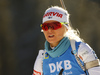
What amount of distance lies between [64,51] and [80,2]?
13.7 feet

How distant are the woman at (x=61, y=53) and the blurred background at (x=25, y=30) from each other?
3.80 m

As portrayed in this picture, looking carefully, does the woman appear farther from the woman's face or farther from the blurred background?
the blurred background

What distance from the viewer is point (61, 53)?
8.14 feet

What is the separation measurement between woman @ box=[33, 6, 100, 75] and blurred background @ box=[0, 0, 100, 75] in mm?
3802

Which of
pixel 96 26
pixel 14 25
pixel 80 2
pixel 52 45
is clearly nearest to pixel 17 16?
pixel 14 25

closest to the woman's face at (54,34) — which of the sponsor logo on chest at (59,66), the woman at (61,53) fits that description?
the woman at (61,53)

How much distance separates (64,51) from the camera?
8.13 feet

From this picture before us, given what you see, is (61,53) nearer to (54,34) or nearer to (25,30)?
(54,34)

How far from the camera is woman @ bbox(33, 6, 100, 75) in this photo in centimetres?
228

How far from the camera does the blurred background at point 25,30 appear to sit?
6.42 meters

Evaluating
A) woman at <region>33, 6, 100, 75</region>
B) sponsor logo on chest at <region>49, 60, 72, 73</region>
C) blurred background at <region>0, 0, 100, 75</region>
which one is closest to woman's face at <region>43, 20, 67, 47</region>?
woman at <region>33, 6, 100, 75</region>

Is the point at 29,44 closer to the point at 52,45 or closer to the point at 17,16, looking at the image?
the point at 17,16

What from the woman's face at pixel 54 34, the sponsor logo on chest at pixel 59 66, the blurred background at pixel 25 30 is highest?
the blurred background at pixel 25 30

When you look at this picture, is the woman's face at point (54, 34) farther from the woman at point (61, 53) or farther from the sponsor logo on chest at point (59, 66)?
the sponsor logo on chest at point (59, 66)
